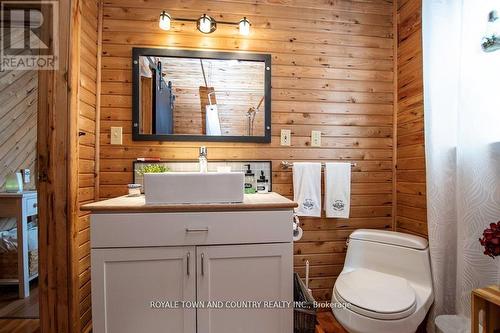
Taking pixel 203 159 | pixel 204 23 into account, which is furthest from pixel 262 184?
pixel 204 23

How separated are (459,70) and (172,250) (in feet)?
5.60

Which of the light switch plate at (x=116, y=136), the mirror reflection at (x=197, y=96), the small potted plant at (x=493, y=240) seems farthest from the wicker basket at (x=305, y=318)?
the light switch plate at (x=116, y=136)

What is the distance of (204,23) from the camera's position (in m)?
1.50

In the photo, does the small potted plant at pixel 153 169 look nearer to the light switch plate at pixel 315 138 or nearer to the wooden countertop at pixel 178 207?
the wooden countertop at pixel 178 207

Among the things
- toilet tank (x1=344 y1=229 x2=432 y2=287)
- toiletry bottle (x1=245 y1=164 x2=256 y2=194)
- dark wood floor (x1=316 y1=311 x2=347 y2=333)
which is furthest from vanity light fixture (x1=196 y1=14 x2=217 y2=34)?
dark wood floor (x1=316 y1=311 x2=347 y2=333)

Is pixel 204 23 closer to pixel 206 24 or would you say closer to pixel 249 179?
pixel 206 24

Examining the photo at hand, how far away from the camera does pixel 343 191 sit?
63.9 inches

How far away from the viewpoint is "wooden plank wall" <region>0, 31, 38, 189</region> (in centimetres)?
155

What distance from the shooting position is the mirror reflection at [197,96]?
5.10ft

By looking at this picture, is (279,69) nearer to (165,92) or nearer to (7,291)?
(165,92)

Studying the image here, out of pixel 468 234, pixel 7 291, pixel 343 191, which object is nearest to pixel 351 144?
pixel 343 191

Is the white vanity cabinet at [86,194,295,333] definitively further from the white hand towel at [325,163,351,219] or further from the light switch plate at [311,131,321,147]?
the light switch plate at [311,131,321,147]

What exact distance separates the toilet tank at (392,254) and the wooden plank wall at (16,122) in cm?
230

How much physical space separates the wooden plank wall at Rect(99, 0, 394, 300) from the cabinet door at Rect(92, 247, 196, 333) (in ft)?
2.04
